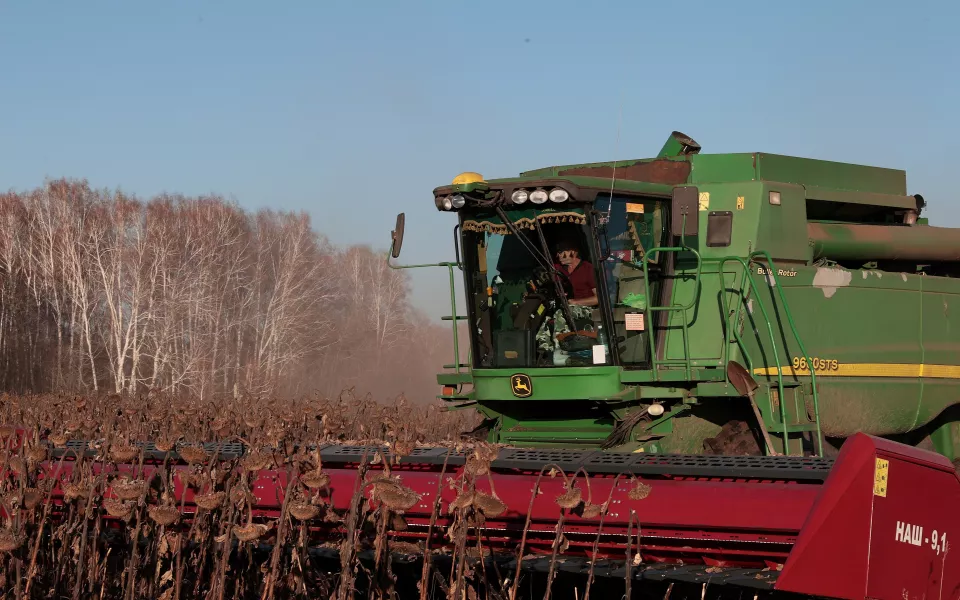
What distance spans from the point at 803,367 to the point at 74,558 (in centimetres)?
517

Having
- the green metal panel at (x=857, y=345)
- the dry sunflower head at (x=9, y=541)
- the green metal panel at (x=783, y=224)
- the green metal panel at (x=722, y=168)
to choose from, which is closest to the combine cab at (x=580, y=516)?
the dry sunflower head at (x=9, y=541)

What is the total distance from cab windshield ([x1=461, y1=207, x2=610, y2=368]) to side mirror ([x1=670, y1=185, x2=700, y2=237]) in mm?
706

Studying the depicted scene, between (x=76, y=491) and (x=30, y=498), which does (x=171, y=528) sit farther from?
(x=30, y=498)

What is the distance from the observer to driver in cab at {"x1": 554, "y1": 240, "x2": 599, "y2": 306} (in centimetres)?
722

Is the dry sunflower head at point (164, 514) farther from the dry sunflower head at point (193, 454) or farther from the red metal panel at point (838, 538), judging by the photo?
the red metal panel at point (838, 538)

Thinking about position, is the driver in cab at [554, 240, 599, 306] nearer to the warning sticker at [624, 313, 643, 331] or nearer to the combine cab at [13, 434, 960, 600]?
the warning sticker at [624, 313, 643, 331]

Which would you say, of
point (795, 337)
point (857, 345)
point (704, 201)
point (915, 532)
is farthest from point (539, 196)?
point (915, 532)

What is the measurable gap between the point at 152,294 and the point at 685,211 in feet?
91.2

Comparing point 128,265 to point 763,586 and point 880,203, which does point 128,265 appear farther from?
point 763,586

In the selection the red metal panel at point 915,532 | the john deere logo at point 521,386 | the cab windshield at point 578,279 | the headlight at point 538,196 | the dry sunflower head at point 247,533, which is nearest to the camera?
the dry sunflower head at point 247,533

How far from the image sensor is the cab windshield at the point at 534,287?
7191 mm


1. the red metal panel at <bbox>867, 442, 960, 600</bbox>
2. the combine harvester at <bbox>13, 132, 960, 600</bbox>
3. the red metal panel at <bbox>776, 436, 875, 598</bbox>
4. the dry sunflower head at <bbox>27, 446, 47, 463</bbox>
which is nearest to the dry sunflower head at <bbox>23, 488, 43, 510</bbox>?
the dry sunflower head at <bbox>27, 446, 47, 463</bbox>

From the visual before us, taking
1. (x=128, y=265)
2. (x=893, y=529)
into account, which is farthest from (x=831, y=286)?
(x=128, y=265)

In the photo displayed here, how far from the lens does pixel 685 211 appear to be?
21.7ft
